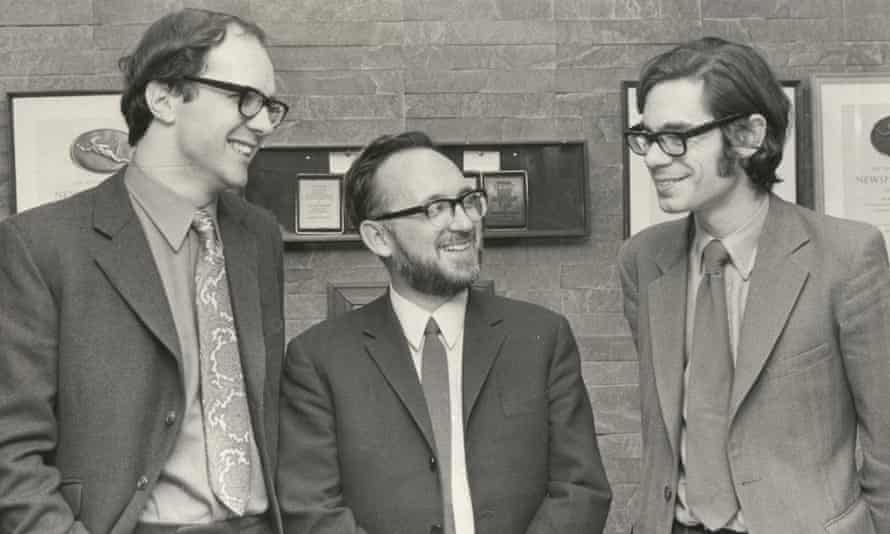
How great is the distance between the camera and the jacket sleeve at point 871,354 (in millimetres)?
2453

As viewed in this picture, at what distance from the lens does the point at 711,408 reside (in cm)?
253

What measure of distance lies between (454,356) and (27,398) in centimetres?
95

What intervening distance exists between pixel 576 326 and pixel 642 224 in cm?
39

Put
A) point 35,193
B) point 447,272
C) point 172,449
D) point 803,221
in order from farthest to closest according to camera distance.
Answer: point 35,193 → point 447,272 → point 803,221 → point 172,449

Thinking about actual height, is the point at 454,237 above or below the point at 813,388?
above

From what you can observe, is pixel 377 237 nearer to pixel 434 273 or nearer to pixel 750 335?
pixel 434 273

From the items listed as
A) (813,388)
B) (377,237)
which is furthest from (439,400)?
(813,388)

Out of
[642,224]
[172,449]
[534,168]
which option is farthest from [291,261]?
[172,449]

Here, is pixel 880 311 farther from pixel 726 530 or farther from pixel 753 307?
pixel 726 530

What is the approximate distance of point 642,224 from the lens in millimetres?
3867

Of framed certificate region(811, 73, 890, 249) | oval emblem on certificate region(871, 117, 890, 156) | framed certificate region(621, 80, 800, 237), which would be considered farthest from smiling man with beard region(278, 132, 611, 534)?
oval emblem on certificate region(871, 117, 890, 156)

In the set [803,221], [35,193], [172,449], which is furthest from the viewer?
[35,193]

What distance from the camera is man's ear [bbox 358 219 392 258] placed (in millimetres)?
2916

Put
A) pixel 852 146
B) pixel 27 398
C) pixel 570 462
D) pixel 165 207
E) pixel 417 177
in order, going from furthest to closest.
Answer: pixel 852 146 → pixel 417 177 → pixel 570 462 → pixel 165 207 → pixel 27 398
